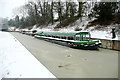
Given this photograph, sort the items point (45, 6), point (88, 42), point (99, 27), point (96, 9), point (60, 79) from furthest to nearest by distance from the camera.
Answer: point (45, 6)
point (96, 9)
point (99, 27)
point (88, 42)
point (60, 79)

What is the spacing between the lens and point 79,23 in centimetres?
3488

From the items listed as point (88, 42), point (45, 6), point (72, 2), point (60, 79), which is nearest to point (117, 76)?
point (60, 79)

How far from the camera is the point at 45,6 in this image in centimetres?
6094

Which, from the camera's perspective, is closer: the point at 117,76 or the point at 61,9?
the point at 117,76

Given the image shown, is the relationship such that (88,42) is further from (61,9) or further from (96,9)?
(61,9)

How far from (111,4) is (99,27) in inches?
181

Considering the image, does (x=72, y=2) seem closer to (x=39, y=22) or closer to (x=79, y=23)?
(x=79, y=23)

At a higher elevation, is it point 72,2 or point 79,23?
point 72,2

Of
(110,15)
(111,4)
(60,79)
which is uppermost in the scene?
(111,4)

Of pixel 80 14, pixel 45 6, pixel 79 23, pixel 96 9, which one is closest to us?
pixel 96 9

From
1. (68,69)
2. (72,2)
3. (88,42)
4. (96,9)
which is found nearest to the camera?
(68,69)

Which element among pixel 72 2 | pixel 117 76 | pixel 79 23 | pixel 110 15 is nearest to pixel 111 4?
pixel 110 15

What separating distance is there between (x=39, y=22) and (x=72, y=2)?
23.9m

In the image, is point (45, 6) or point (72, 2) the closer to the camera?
point (72, 2)
